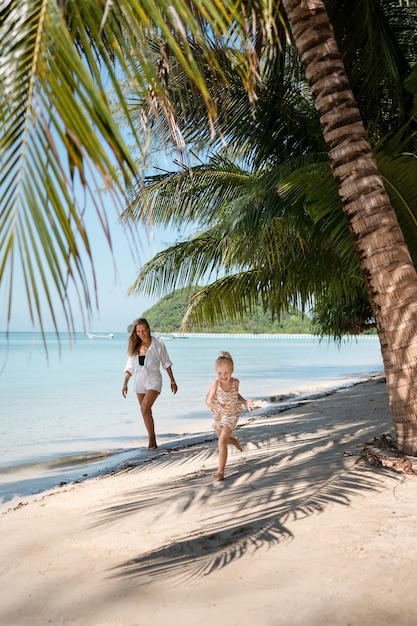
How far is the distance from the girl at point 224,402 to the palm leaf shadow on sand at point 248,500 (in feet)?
1.04

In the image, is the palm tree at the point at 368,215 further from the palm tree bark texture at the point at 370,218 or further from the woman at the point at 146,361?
the woman at the point at 146,361

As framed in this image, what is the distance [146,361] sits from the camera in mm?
7941

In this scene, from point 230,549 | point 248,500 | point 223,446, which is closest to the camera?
point 230,549

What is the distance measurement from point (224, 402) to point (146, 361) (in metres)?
3.00

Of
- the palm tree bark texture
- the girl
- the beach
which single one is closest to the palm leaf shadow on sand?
the beach

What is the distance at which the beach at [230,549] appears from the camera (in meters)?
2.81

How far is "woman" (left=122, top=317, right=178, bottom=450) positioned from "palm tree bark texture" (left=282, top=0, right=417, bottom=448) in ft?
11.7

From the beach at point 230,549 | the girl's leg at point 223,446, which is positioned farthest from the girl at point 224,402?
the beach at point 230,549

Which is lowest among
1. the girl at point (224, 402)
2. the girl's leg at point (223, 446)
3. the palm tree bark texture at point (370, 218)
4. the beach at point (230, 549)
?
the beach at point (230, 549)

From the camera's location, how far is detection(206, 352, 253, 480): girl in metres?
5.00

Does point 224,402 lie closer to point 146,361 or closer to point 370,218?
point 370,218

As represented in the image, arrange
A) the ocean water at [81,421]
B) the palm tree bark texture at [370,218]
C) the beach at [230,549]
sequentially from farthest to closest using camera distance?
1. the ocean water at [81,421]
2. the palm tree bark texture at [370,218]
3. the beach at [230,549]

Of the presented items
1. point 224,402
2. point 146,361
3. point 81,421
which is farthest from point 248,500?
point 81,421

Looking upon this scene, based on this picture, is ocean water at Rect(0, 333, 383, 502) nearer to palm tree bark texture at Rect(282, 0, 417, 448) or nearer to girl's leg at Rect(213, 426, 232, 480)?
girl's leg at Rect(213, 426, 232, 480)
